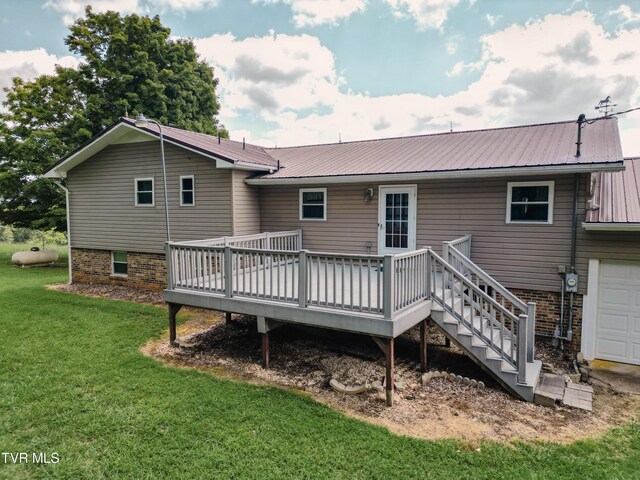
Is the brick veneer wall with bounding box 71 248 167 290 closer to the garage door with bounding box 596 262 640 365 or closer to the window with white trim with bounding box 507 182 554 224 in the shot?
the window with white trim with bounding box 507 182 554 224

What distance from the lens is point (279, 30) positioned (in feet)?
55.5

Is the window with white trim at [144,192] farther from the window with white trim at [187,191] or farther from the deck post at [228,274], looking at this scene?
the deck post at [228,274]

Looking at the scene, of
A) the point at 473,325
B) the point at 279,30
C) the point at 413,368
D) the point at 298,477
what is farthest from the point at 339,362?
the point at 279,30

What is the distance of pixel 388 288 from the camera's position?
208 inches

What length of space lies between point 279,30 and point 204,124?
7.59 meters

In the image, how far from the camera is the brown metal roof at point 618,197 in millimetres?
7125

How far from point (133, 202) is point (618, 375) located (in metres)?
12.8

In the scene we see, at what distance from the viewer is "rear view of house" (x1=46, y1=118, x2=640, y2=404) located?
6.13 metres

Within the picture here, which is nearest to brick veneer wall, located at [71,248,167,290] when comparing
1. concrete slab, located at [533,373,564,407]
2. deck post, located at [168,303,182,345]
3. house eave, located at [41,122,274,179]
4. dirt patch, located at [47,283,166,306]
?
dirt patch, located at [47,283,166,306]

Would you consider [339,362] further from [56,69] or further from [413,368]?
[56,69]

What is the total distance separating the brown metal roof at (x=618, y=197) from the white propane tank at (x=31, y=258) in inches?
829

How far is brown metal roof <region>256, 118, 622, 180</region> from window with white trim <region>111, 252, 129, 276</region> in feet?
19.0

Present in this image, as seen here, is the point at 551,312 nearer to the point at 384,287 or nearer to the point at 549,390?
the point at 549,390

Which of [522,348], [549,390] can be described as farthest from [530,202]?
[549,390]
